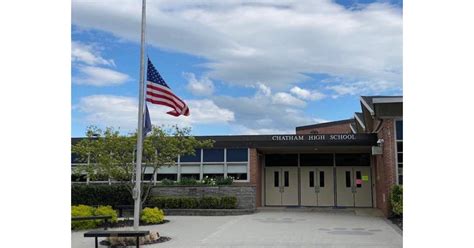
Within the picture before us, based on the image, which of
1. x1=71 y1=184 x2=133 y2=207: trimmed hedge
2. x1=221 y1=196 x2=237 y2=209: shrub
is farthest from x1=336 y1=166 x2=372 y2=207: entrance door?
x1=71 y1=184 x2=133 y2=207: trimmed hedge

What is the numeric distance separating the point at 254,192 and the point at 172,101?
10.6 meters

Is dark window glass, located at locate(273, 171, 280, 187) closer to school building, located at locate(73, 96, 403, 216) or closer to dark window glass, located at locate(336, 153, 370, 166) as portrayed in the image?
school building, located at locate(73, 96, 403, 216)

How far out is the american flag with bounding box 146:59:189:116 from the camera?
41.7 feet

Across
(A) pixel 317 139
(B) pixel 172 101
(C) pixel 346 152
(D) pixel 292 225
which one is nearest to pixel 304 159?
(C) pixel 346 152

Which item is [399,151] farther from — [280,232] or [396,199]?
[280,232]

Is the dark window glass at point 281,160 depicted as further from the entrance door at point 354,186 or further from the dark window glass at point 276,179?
the entrance door at point 354,186

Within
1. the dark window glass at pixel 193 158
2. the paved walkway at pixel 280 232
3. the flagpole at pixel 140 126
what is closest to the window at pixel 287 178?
the dark window glass at pixel 193 158

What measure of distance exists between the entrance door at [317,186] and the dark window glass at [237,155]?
4.51m

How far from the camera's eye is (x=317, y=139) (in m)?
23.5

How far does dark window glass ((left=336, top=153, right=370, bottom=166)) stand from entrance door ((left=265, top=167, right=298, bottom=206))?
7.65 ft

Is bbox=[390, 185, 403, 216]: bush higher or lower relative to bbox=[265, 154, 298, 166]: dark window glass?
lower

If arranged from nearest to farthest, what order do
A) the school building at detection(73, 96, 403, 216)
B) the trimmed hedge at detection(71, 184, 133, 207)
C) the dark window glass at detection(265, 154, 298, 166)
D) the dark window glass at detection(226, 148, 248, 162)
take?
the trimmed hedge at detection(71, 184, 133, 207), the school building at detection(73, 96, 403, 216), the dark window glass at detection(226, 148, 248, 162), the dark window glass at detection(265, 154, 298, 166)
